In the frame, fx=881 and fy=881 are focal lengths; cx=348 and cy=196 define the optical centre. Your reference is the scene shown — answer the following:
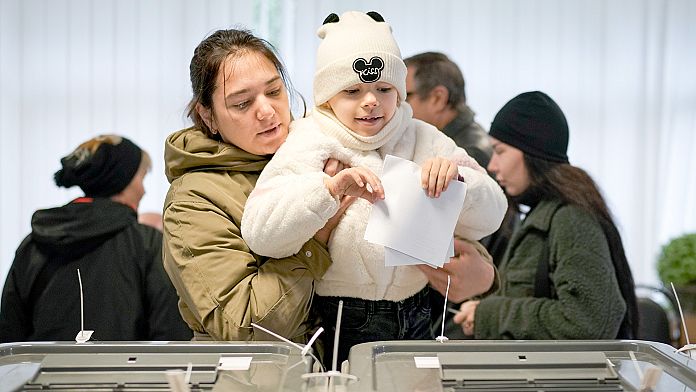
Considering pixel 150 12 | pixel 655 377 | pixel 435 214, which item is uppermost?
pixel 150 12

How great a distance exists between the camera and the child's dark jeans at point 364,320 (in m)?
1.67

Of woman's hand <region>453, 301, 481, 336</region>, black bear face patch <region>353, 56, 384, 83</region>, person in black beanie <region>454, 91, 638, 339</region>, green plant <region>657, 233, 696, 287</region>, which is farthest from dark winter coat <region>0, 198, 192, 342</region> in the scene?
green plant <region>657, 233, 696, 287</region>

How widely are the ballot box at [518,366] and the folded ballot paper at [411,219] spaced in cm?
16

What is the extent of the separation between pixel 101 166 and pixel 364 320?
4.21ft

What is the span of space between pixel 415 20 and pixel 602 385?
12.5 ft

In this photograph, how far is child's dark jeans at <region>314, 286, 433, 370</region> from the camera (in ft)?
5.48

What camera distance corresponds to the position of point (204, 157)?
1685mm

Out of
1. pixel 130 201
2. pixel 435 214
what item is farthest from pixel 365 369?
pixel 130 201

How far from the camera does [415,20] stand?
16.0 feet

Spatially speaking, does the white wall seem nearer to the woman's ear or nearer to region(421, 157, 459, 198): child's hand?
the woman's ear

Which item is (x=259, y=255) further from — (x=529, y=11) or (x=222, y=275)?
(x=529, y=11)

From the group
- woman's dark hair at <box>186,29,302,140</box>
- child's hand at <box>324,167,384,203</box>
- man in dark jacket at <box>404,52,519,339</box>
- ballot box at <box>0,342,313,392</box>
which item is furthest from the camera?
man in dark jacket at <box>404,52,519,339</box>

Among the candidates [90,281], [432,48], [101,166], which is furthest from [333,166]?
[432,48]

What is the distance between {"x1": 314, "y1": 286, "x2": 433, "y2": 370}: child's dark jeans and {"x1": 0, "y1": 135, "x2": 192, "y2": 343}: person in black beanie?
92 centimetres
